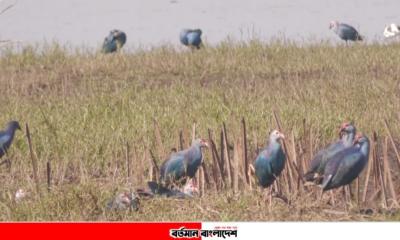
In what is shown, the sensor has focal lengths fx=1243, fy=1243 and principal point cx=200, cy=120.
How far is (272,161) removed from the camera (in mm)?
6637

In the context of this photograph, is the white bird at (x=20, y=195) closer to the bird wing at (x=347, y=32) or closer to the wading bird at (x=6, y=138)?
the wading bird at (x=6, y=138)

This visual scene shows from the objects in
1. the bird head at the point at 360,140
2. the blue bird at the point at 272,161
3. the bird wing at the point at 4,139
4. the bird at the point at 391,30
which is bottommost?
the bird at the point at 391,30

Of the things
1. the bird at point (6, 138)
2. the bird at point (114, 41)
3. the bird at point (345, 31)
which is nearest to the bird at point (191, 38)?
the bird at point (114, 41)

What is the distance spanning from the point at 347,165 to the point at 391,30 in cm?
1101

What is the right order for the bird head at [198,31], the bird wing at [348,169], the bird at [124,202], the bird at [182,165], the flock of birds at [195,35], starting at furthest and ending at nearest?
1. the bird head at [198,31]
2. the flock of birds at [195,35]
3. the bird at [182,165]
4. the bird at [124,202]
5. the bird wing at [348,169]

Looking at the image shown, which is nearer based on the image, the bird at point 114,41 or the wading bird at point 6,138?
the wading bird at point 6,138

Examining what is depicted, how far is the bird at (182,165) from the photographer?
7.04 metres

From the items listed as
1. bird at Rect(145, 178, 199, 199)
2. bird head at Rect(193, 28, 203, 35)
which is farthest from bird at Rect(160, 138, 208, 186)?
bird head at Rect(193, 28, 203, 35)

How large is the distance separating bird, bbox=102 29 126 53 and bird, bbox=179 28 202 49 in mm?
789

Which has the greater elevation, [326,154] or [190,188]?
[326,154]

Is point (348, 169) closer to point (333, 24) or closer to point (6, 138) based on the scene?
point (6, 138)

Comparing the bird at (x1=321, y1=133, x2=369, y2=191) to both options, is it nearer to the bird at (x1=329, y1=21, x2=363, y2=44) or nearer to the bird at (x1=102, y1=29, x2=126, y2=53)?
the bird at (x1=102, y1=29, x2=126, y2=53)

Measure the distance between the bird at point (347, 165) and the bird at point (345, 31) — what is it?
966 cm

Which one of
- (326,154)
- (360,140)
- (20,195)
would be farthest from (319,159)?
(20,195)
